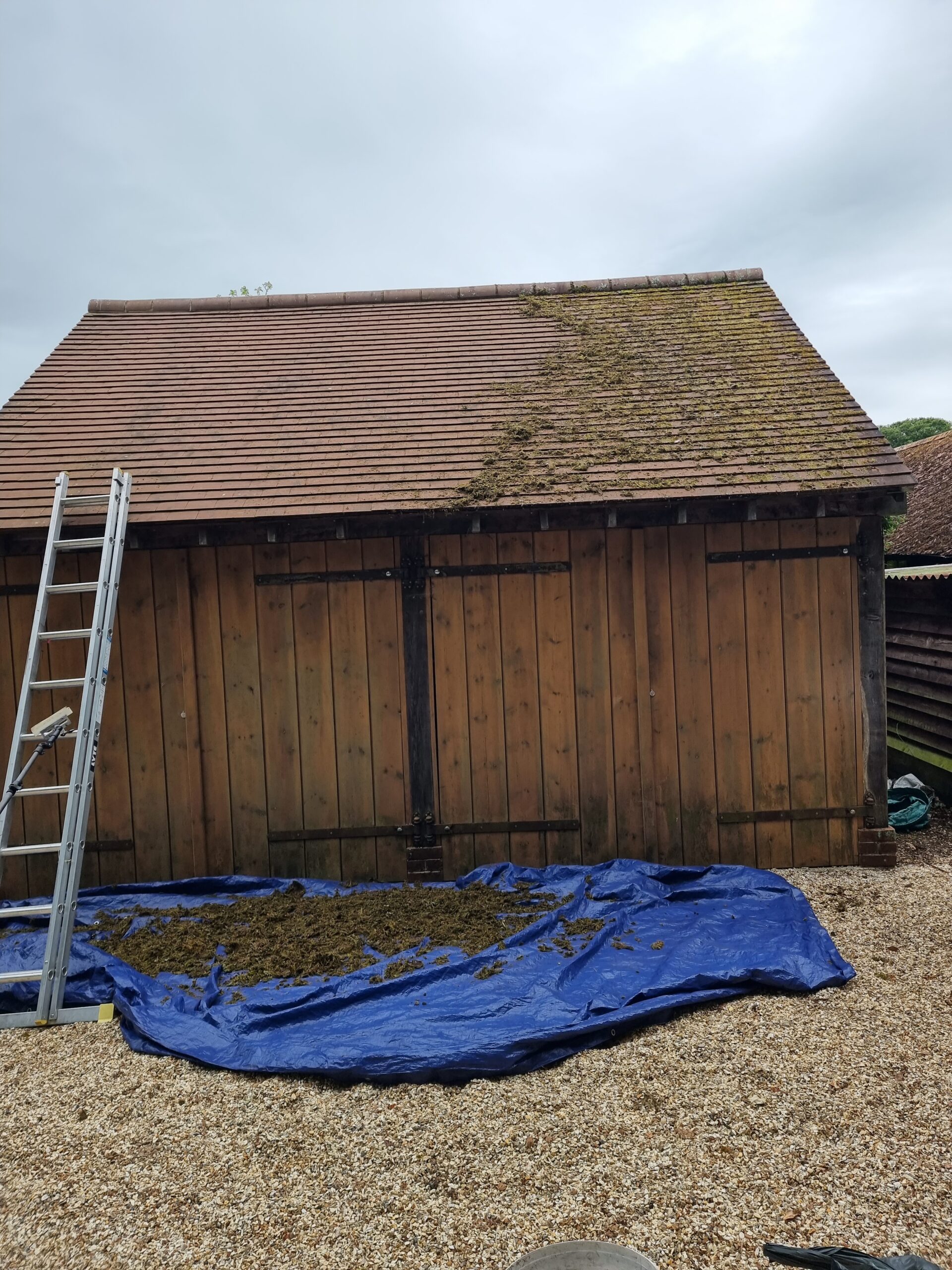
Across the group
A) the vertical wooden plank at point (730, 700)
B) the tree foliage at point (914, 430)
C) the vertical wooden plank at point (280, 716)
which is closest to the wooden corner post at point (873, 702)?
the vertical wooden plank at point (730, 700)

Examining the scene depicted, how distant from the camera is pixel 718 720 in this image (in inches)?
234

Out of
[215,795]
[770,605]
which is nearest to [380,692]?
[215,795]

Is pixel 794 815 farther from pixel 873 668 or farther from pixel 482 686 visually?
pixel 482 686

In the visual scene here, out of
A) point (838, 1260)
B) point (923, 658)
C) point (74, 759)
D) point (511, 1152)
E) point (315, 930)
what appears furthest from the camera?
point (923, 658)

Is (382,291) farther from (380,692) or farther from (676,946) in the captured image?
(676,946)

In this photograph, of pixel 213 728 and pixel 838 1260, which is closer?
pixel 838 1260

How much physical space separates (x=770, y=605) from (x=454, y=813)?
283 cm

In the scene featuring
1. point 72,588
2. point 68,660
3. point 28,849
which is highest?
point 72,588

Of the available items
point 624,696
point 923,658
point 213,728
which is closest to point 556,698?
point 624,696

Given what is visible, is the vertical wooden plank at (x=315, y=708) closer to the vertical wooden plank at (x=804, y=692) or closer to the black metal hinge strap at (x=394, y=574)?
the black metal hinge strap at (x=394, y=574)

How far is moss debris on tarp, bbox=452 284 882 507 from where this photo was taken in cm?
574

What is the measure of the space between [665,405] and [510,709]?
2835 mm

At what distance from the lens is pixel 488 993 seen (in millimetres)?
3922

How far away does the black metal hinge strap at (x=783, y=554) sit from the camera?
19.3 ft
